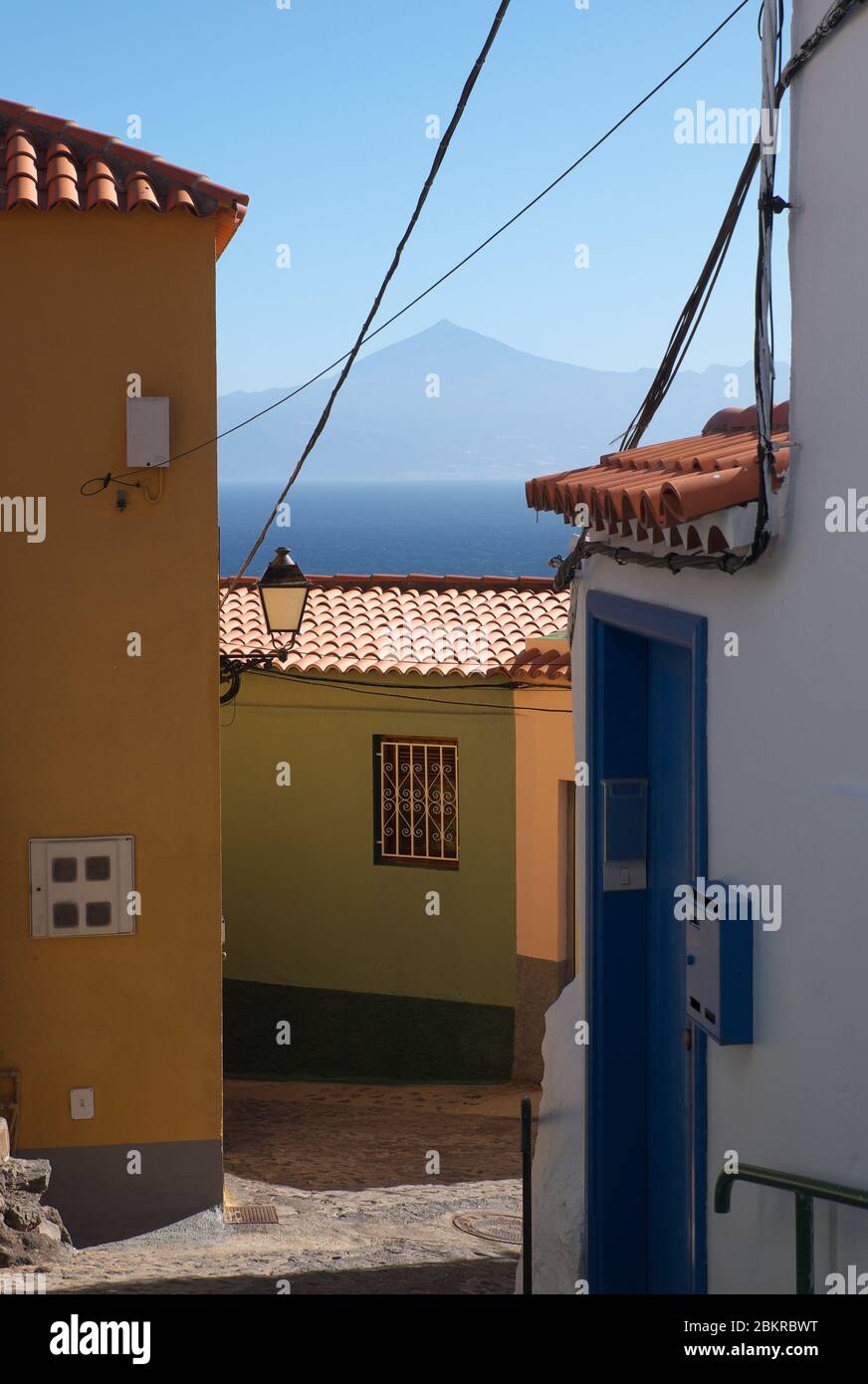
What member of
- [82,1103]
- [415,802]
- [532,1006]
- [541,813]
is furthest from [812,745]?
[415,802]

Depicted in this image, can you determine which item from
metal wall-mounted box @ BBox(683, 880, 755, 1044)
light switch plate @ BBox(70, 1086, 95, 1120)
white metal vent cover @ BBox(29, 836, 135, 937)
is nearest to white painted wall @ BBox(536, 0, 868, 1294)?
A: metal wall-mounted box @ BBox(683, 880, 755, 1044)

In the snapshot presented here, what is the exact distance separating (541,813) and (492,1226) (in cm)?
485

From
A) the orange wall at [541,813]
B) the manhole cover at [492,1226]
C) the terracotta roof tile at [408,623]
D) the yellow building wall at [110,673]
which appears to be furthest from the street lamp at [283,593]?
the manhole cover at [492,1226]

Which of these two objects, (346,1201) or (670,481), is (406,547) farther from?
(670,481)

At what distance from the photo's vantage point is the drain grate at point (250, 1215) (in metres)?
9.76

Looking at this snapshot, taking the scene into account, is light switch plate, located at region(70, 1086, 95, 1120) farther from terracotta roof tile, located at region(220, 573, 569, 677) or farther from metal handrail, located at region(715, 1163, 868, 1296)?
metal handrail, located at region(715, 1163, 868, 1296)

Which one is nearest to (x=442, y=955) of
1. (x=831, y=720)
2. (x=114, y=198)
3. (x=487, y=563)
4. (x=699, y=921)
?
(x=114, y=198)

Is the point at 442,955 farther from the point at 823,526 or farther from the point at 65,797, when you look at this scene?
the point at 823,526

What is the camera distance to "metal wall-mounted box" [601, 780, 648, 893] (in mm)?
5926

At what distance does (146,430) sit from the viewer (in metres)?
9.55

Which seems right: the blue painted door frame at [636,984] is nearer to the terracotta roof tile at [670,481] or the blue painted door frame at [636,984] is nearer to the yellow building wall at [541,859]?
the terracotta roof tile at [670,481]
